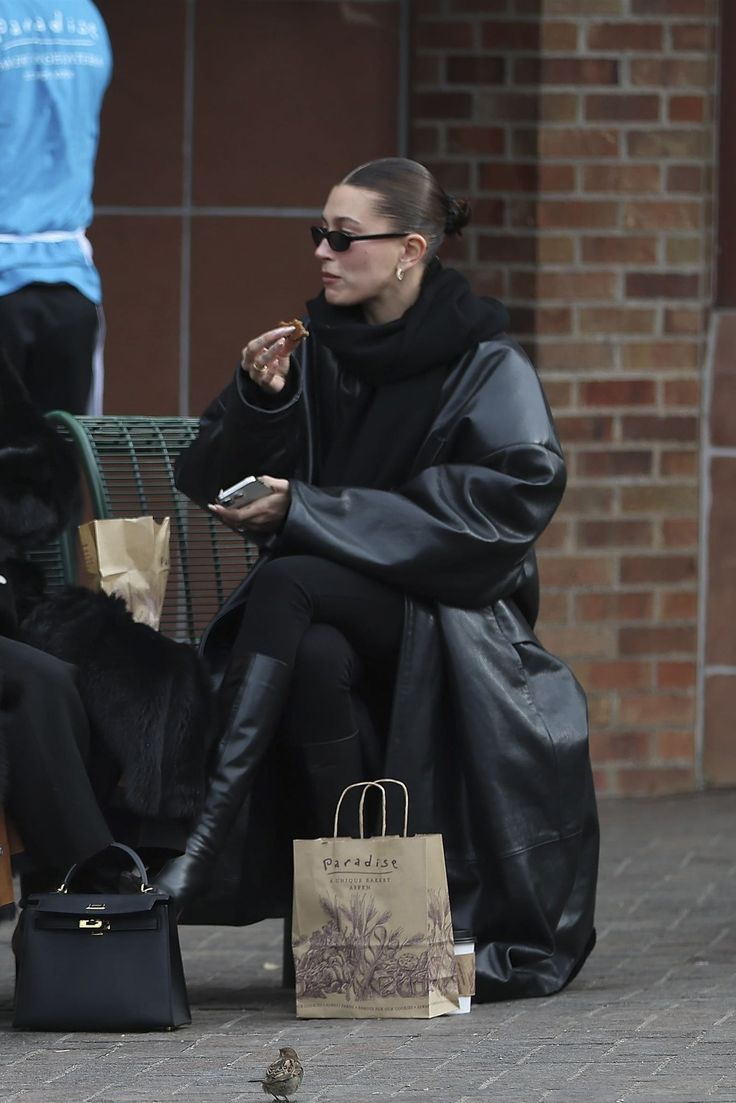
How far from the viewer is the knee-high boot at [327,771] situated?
180 inches

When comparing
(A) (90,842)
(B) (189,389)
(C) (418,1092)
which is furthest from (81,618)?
(B) (189,389)

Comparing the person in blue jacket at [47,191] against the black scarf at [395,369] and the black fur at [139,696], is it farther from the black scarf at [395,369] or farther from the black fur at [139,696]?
the black fur at [139,696]

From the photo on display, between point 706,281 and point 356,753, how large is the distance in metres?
3.22

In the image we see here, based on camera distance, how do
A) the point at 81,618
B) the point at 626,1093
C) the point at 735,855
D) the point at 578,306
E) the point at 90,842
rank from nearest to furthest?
the point at 626,1093 → the point at 90,842 → the point at 81,618 → the point at 735,855 → the point at 578,306

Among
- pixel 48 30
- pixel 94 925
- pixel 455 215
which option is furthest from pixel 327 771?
pixel 48 30

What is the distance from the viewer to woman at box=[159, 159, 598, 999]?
458cm

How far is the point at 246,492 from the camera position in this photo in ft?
15.3

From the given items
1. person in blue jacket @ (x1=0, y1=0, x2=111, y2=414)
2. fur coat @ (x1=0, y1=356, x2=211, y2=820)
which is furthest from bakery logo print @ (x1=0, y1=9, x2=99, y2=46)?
fur coat @ (x1=0, y1=356, x2=211, y2=820)

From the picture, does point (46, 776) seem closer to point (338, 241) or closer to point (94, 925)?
point (94, 925)

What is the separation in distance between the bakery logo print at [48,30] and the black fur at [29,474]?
127cm

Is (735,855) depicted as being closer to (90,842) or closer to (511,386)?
(511,386)

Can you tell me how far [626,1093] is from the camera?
3645 millimetres

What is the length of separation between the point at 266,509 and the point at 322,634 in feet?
0.90

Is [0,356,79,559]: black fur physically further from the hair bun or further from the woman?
the hair bun
